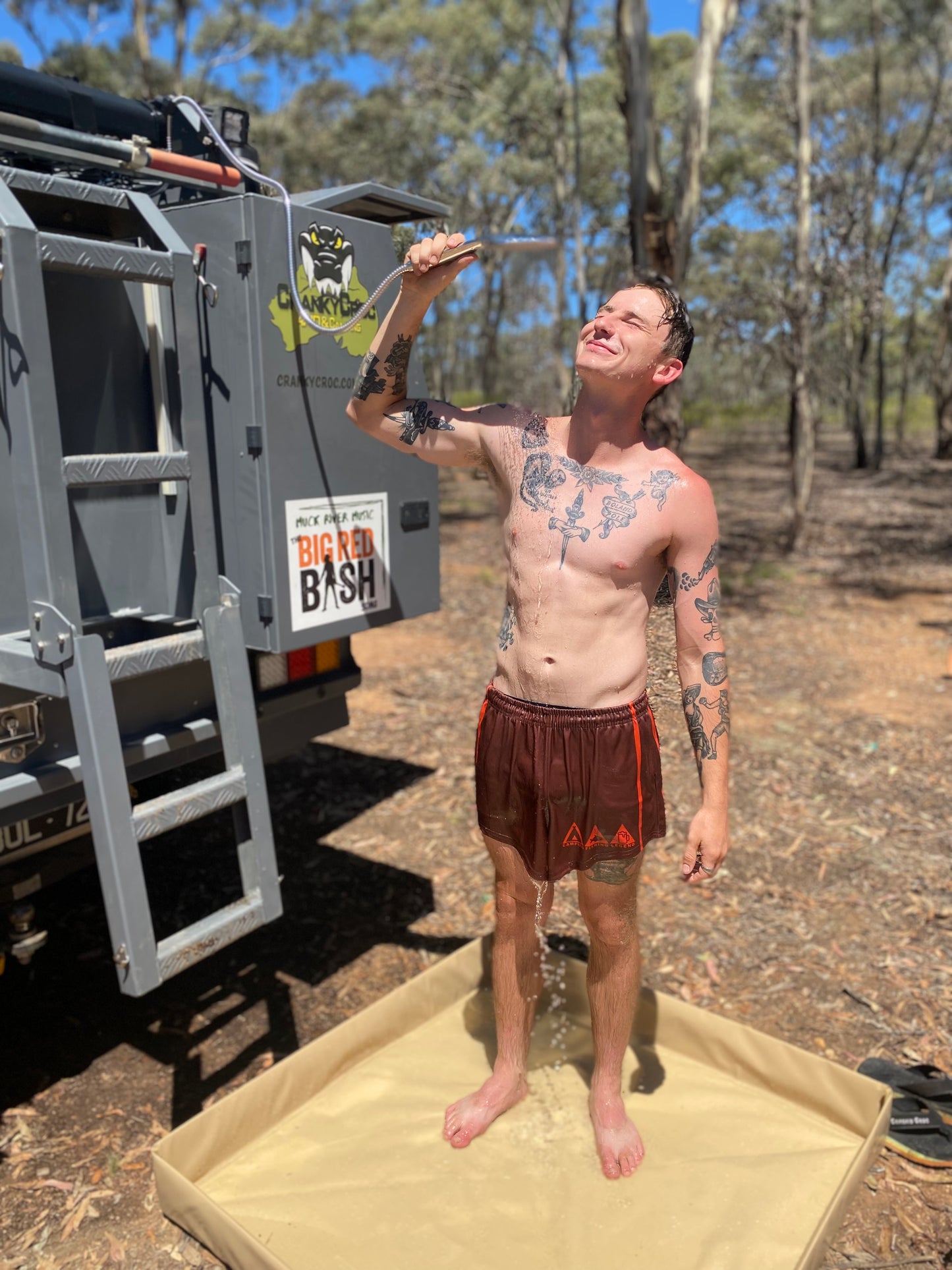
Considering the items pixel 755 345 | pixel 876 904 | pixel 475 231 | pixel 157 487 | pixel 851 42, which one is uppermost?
pixel 851 42

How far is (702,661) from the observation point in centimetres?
241

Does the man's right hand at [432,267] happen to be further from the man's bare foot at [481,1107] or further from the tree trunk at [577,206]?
the tree trunk at [577,206]

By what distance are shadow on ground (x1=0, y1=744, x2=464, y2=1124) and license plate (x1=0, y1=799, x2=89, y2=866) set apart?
0.26 meters

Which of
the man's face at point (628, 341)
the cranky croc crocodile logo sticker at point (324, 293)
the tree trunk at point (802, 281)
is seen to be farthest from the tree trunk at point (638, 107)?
the man's face at point (628, 341)

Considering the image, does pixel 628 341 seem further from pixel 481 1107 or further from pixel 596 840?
pixel 481 1107

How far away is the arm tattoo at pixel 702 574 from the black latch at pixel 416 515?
106cm

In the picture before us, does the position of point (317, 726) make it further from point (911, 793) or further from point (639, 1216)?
point (911, 793)

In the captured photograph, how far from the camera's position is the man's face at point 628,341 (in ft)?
7.36

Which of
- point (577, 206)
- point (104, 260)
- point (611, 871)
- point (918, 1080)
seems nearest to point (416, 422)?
point (104, 260)

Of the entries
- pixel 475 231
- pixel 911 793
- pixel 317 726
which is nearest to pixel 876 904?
pixel 911 793

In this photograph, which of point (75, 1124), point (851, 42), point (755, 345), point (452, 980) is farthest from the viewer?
point (851, 42)

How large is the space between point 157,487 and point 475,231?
21365 mm

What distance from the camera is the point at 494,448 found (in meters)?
2.46

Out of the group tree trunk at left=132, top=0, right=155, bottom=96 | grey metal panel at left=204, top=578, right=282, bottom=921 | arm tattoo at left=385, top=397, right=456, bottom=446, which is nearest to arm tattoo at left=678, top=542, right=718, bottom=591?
arm tattoo at left=385, top=397, right=456, bottom=446
